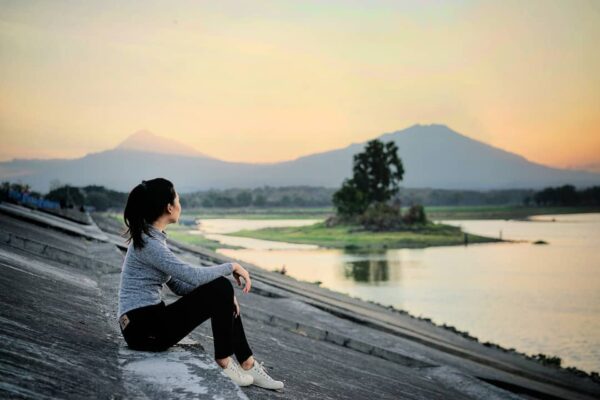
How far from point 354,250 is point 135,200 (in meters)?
48.7

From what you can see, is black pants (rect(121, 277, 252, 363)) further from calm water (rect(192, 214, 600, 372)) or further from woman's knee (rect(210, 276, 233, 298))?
calm water (rect(192, 214, 600, 372))

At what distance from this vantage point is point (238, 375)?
3584 millimetres

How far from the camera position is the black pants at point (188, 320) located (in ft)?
11.5

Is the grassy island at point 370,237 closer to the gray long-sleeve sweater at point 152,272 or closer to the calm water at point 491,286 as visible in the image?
the calm water at point 491,286

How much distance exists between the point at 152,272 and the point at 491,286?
2752cm

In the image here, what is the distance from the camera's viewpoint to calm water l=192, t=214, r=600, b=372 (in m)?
18.2

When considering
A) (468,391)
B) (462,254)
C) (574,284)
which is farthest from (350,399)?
(462,254)

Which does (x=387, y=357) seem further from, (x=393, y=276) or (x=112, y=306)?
(x=393, y=276)

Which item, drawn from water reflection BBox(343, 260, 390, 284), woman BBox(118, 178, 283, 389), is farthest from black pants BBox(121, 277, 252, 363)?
water reflection BBox(343, 260, 390, 284)

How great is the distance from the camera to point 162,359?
341cm

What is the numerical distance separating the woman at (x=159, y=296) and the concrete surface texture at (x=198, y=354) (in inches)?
4.7

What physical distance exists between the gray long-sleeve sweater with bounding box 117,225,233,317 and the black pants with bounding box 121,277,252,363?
0.05 m

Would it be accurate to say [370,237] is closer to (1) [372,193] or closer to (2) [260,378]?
(1) [372,193]

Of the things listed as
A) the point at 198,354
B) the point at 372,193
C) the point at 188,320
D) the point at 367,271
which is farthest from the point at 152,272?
the point at 372,193
